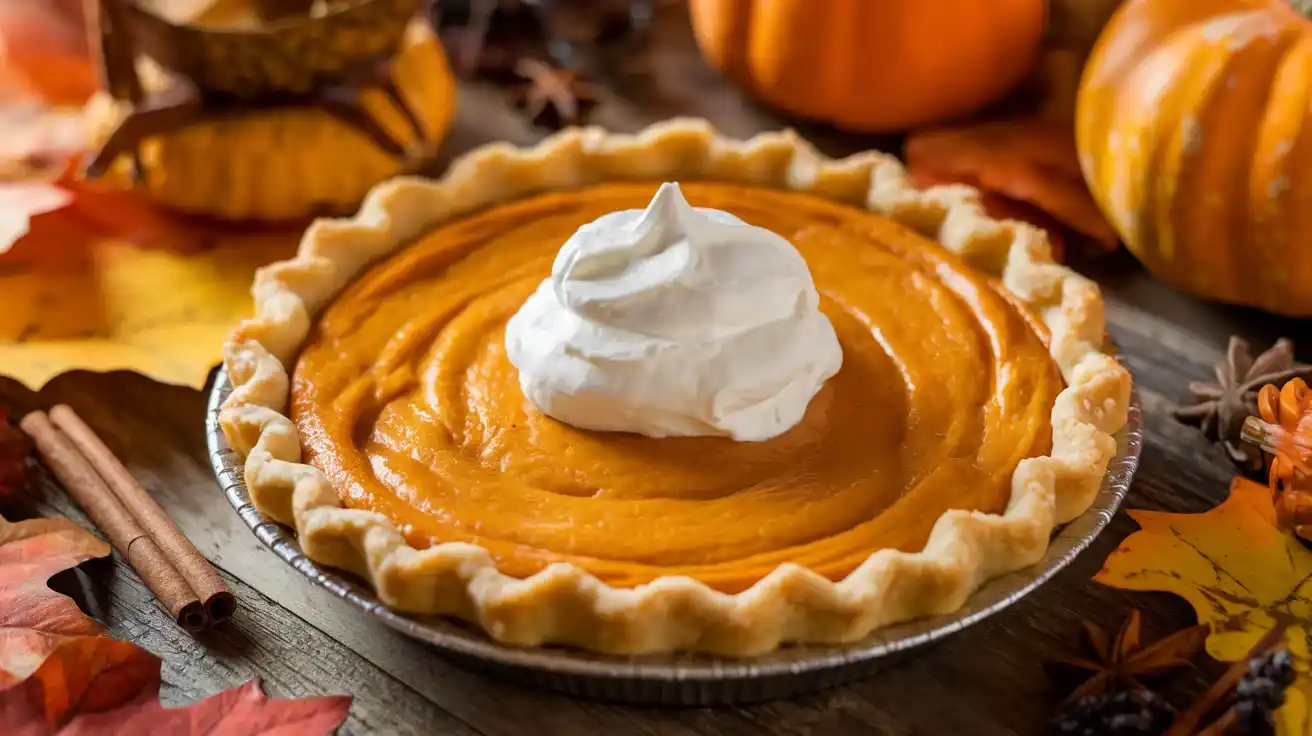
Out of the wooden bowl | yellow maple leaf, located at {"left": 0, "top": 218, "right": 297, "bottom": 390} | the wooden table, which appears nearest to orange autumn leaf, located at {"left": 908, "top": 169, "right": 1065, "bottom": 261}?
the wooden table

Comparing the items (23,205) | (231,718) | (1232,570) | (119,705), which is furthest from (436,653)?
(23,205)

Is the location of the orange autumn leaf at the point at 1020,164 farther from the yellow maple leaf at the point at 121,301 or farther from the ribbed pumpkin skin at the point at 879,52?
the yellow maple leaf at the point at 121,301

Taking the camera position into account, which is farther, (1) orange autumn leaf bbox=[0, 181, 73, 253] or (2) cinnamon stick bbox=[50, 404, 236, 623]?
(1) orange autumn leaf bbox=[0, 181, 73, 253]

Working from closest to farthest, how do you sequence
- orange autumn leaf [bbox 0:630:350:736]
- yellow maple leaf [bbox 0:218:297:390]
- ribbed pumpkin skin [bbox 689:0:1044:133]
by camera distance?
1. orange autumn leaf [bbox 0:630:350:736]
2. yellow maple leaf [bbox 0:218:297:390]
3. ribbed pumpkin skin [bbox 689:0:1044:133]

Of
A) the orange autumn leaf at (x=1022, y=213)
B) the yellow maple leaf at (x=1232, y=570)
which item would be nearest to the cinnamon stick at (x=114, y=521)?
the yellow maple leaf at (x=1232, y=570)

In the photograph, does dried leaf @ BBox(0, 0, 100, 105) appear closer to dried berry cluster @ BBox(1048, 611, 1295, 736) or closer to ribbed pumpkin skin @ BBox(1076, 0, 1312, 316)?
ribbed pumpkin skin @ BBox(1076, 0, 1312, 316)

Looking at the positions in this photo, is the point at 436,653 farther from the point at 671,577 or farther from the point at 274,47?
the point at 274,47

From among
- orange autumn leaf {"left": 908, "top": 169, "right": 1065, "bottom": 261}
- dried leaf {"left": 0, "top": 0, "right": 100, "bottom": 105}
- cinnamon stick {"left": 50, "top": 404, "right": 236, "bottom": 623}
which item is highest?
dried leaf {"left": 0, "top": 0, "right": 100, "bottom": 105}
